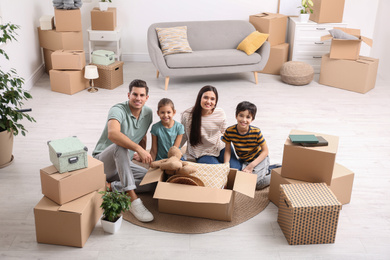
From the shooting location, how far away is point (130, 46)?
7008 mm

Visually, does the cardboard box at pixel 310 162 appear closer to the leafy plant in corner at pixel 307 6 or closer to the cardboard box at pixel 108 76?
the cardboard box at pixel 108 76

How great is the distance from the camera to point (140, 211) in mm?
3145

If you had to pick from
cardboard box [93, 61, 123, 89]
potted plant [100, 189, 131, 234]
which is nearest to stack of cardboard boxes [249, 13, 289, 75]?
cardboard box [93, 61, 123, 89]

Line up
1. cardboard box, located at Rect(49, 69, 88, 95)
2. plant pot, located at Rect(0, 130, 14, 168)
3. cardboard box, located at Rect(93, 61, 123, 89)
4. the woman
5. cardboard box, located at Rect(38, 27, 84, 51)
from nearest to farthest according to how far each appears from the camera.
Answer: the woman → plant pot, located at Rect(0, 130, 14, 168) → cardboard box, located at Rect(49, 69, 88, 95) → cardboard box, located at Rect(93, 61, 123, 89) → cardboard box, located at Rect(38, 27, 84, 51)

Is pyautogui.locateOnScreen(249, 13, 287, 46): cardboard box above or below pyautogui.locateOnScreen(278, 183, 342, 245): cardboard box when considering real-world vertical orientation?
above

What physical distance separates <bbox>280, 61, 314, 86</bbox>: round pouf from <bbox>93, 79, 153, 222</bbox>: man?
308 cm

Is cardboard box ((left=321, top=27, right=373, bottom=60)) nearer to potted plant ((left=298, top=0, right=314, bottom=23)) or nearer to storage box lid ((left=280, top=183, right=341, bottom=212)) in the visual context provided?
potted plant ((left=298, top=0, right=314, bottom=23))

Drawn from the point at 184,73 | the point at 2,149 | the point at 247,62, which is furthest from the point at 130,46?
the point at 2,149

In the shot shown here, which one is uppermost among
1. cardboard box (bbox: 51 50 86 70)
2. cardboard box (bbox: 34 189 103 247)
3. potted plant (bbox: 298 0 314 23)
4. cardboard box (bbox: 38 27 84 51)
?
potted plant (bbox: 298 0 314 23)

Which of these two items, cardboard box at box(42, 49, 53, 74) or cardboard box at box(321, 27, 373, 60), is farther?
cardboard box at box(42, 49, 53, 74)

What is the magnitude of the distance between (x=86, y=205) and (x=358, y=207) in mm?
1926

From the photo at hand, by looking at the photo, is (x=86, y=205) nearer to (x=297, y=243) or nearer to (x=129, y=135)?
(x=129, y=135)

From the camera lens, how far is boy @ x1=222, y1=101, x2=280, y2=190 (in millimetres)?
3389

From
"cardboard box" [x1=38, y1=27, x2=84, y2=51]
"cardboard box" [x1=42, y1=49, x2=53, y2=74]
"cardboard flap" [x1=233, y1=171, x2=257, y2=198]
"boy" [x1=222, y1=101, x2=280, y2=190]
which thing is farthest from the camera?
"cardboard box" [x1=42, y1=49, x2=53, y2=74]
